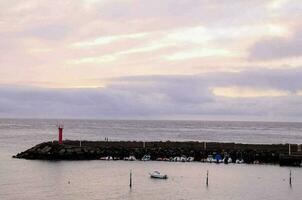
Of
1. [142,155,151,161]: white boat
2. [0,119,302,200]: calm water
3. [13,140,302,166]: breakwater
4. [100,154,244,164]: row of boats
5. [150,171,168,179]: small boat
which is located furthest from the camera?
[142,155,151,161]: white boat

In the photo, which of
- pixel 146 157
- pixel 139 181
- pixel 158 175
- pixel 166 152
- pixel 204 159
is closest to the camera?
pixel 139 181

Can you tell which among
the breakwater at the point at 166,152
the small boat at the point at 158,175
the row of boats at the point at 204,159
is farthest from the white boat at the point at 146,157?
the small boat at the point at 158,175

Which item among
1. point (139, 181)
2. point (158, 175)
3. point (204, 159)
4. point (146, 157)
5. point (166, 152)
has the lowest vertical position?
point (139, 181)

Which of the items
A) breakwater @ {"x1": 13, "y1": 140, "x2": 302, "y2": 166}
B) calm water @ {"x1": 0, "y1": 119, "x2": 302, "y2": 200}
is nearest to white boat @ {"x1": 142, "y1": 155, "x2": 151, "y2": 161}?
breakwater @ {"x1": 13, "y1": 140, "x2": 302, "y2": 166}

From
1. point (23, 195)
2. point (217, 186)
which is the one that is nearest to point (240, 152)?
point (217, 186)

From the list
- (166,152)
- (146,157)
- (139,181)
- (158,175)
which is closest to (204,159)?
(166,152)

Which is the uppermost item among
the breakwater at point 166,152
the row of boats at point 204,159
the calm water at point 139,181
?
the breakwater at point 166,152

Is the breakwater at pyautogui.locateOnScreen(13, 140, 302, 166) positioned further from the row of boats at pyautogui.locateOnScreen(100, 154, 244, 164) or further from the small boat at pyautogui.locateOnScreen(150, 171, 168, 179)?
the small boat at pyautogui.locateOnScreen(150, 171, 168, 179)

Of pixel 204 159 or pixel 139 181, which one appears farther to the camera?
pixel 204 159

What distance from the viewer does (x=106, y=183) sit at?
192 feet

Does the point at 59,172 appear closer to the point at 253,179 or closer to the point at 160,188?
the point at 160,188

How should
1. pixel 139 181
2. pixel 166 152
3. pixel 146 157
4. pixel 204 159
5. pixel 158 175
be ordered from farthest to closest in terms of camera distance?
pixel 166 152 < pixel 146 157 < pixel 204 159 < pixel 158 175 < pixel 139 181

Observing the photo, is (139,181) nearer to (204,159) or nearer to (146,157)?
(146,157)

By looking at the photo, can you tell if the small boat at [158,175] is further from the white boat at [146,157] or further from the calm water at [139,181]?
the white boat at [146,157]
